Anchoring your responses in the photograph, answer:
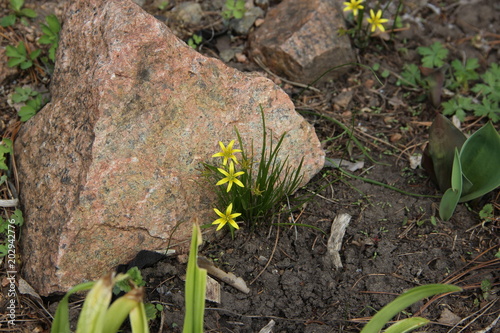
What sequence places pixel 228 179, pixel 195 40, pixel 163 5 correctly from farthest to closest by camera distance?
pixel 163 5
pixel 195 40
pixel 228 179

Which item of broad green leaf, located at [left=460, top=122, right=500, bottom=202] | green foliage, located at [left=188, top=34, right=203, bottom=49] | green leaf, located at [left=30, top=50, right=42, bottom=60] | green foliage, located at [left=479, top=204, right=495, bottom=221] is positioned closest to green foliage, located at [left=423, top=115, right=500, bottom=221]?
broad green leaf, located at [left=460, top=122, right=500, bottom=202]

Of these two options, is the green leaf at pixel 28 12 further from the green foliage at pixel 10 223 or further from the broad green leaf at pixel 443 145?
the broad green leaf at pixel 443 145

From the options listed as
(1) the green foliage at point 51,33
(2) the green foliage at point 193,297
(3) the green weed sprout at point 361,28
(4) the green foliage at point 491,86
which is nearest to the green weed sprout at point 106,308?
(2) the green foliage at point 193,297

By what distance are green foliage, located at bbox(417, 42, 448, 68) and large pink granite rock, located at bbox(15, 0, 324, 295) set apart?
125cm

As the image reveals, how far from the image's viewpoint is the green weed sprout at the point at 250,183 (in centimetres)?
228

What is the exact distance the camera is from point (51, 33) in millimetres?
3043

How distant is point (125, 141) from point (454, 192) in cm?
163

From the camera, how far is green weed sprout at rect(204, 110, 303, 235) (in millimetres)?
2275

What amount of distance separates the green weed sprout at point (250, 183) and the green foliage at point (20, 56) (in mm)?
1487

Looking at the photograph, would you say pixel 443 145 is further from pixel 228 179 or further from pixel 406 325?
pixel 228 179

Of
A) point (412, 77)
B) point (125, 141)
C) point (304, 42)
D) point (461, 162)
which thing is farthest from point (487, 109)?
point (125, 141)

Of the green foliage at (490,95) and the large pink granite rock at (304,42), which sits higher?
the large pink granite rock at (304,42)

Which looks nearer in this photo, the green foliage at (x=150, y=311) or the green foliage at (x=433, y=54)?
the green foliage at (x=150, y=311)

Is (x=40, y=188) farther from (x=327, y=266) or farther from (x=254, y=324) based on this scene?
(x=327, y=266)
